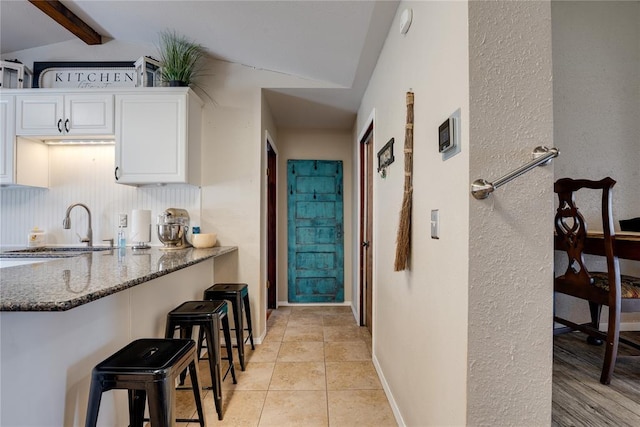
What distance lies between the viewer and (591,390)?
66.5 inches

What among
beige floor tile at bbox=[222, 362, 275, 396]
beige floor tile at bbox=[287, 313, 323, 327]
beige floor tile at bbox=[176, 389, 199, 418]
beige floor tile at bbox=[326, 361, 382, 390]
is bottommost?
beige floor tile at bbox=[287, 313, 323, 327]

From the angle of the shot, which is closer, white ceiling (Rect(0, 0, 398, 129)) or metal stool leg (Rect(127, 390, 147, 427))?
metal stool leg (Rect(127, 390, 147, 427))

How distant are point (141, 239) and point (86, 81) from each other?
154cm

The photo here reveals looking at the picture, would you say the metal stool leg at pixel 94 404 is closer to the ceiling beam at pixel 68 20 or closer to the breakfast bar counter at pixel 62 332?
the breakfast bar counter at pixel 62 332

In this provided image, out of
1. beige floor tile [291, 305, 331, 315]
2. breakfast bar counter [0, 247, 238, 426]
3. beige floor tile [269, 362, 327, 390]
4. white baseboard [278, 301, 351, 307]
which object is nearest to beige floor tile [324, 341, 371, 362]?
beige floor tile [269, 362, 327, 390]

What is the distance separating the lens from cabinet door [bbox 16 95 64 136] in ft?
8.07

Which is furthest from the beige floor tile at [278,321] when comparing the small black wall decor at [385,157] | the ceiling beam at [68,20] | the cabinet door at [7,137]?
the ceiling beam at [68,20]

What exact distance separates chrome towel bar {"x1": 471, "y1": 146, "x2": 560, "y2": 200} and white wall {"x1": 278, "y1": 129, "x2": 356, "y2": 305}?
125 inches

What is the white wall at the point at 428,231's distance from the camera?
38.6 inches

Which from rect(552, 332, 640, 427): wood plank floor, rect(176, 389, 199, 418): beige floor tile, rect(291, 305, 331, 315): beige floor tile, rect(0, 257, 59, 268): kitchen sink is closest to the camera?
rect(552, 332, 640, 427): wood plank floor

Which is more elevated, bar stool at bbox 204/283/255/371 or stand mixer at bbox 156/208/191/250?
stand mixer at bbox 156/208/191/250

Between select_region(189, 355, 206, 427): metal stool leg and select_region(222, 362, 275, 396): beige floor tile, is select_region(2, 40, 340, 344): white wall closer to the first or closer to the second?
select_region(222, 362, 275, 396): beige floor tile

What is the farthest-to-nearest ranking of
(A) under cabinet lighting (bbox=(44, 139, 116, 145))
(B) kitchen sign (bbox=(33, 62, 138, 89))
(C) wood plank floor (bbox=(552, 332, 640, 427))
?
(B) kitchen sign (bbox=(33, 62, 138, 89)) → (A) under cabinet lighting (bbox=(44, 139, 116, 145)) → (C) wood plank floor (bbox=(552, 332, 640, 427))

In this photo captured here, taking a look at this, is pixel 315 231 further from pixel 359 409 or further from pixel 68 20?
pixel 68 20
